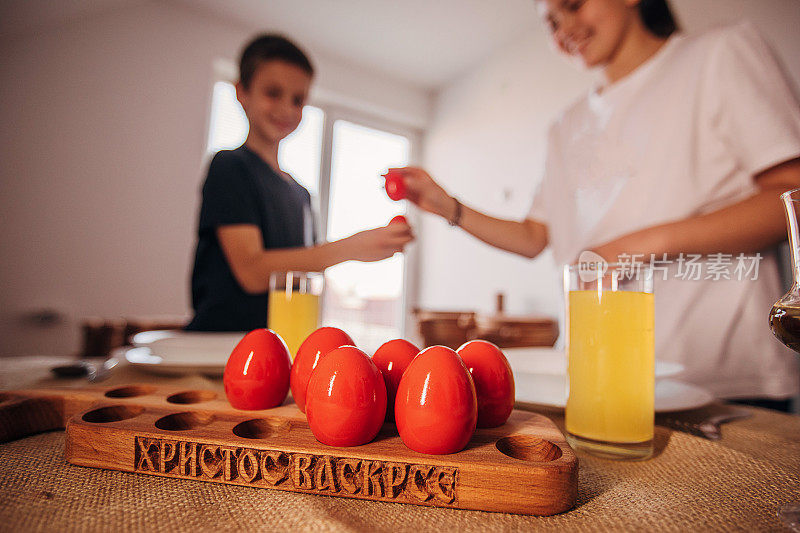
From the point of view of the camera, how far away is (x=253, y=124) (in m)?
1.31

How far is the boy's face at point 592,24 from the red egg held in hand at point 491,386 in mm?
Answer: 940

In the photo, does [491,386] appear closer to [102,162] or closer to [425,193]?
[425,193]

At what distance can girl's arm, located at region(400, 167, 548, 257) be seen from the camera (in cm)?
86

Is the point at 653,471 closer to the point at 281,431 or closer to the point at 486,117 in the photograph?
the point at 281,431

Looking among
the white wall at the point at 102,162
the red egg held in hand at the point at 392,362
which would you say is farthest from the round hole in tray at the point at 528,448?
the white wall at the point at 102,162

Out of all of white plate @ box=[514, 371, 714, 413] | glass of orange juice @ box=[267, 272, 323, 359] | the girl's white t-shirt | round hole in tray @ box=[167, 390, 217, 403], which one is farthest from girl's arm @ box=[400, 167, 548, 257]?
round hole in tray @ box=[167, 390, 217, 403]

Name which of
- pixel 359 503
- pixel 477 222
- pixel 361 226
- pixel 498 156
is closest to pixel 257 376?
pixel 359 503

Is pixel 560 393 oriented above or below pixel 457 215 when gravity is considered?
below

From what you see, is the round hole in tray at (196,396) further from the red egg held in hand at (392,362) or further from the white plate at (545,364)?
the white plate at (545,364)

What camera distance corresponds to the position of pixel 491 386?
0.40m

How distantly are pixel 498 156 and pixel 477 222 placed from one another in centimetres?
243

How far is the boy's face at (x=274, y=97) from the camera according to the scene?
1.25 metres

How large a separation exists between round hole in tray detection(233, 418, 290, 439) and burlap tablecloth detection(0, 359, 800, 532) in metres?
0.06

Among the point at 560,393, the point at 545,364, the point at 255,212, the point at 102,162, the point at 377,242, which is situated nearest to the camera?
the point at 560,393
